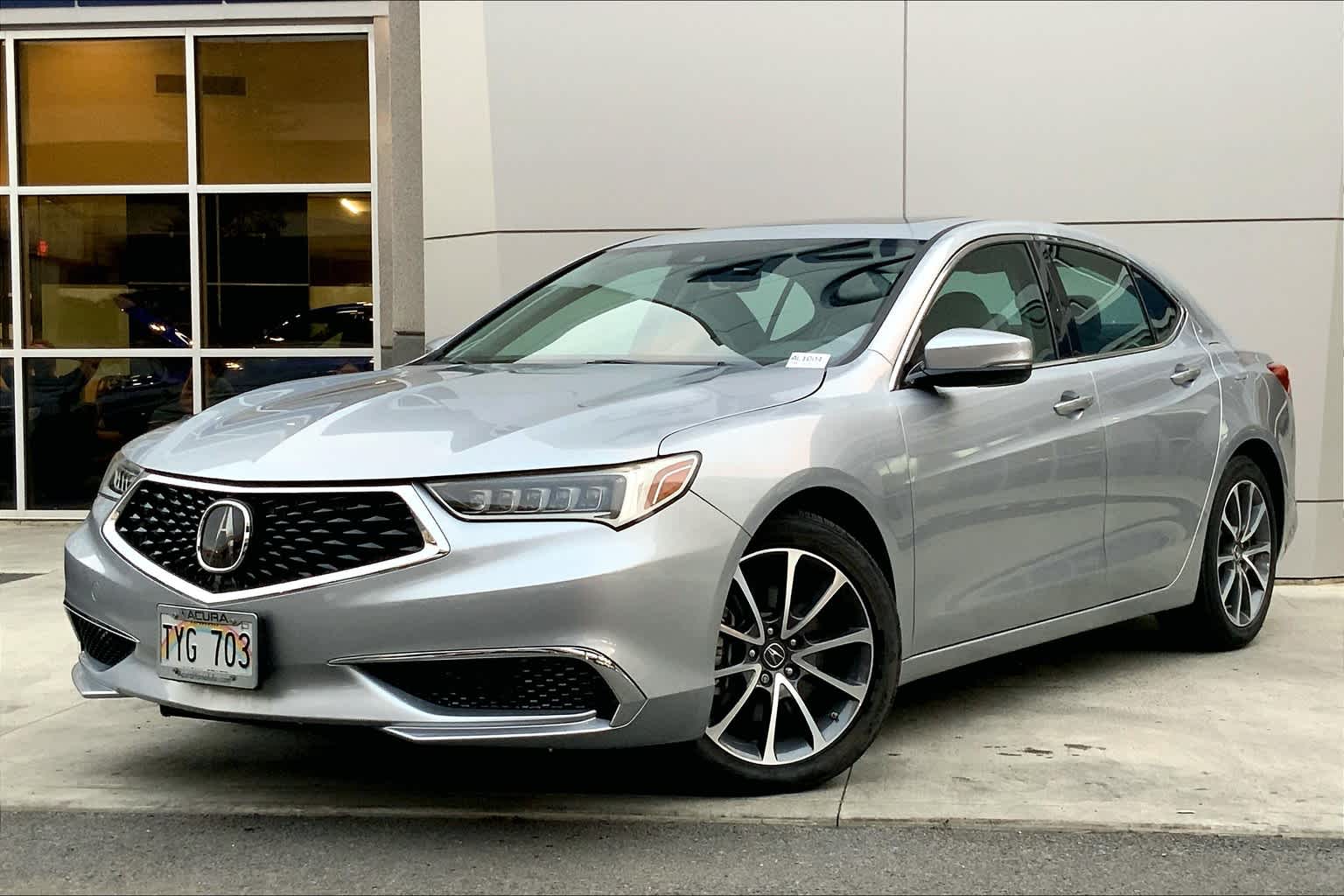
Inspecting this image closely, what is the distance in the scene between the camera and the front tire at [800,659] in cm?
405

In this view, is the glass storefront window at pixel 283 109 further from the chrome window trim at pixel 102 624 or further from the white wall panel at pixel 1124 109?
the chrome window trim at pixel 102 624

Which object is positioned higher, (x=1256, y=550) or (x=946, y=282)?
(x=946, y=282)

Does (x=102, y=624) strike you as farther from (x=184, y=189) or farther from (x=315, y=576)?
(x=184, y=189)

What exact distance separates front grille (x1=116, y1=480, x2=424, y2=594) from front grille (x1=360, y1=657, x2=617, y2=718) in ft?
0.84

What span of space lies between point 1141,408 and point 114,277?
7.60 m

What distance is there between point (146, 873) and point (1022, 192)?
20.1ft

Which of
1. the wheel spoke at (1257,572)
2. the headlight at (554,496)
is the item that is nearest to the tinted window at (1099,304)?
the wheel spoke at (1257,572)

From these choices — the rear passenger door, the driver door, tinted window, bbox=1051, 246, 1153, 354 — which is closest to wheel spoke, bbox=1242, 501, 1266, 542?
the rear passenger door

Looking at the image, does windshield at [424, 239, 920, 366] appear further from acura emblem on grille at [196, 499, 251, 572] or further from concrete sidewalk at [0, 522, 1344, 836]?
acura emblem on grille at [196, 499, 251, 572]

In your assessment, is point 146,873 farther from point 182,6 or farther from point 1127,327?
point 182,6

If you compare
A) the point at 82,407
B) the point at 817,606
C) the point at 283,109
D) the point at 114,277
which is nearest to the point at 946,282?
the point at 817,606

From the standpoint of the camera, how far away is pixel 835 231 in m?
5.39

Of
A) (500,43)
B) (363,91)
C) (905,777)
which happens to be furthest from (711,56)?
(905,777)

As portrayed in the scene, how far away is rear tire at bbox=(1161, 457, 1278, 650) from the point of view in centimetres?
609
